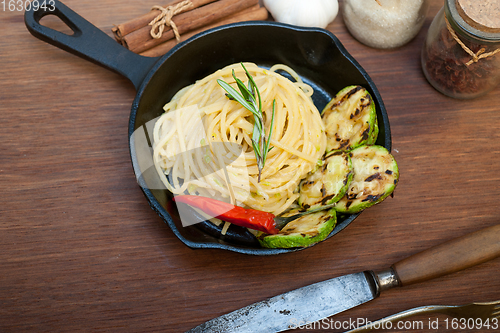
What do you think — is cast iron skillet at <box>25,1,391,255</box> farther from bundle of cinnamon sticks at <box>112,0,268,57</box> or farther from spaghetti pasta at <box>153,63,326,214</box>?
bundle of cinnamon sticks at <box>112,0,268,57</box>

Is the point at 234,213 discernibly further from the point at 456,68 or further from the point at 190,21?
the point at 456,68

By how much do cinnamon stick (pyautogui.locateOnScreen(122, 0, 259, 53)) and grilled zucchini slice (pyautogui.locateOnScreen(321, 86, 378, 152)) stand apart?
46.7 inches

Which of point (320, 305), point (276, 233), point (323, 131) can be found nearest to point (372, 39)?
point (323, 131)

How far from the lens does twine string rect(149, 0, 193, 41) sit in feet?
8.96

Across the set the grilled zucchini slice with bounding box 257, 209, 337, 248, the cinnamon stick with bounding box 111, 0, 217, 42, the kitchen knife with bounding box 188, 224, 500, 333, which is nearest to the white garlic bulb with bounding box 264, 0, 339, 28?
the cinnamon stick with bounding box 111, 0, 217, 42

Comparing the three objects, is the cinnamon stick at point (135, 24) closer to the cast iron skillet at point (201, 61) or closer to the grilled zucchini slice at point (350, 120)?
the cast iron skillet at point (201, 61)

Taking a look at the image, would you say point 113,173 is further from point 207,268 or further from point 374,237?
point 374,237

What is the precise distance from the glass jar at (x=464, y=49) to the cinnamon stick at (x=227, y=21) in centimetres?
131

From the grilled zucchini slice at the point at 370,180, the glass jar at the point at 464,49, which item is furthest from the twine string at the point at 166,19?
the glass jar at the point at 464,49

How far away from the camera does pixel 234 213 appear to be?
218 centimetres

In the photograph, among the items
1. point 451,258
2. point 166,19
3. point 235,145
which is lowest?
point 451,258

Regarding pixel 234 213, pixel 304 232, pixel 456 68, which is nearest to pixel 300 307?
pixel 304 232

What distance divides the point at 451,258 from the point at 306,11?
2000mm

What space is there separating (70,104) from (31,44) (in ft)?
2.13
